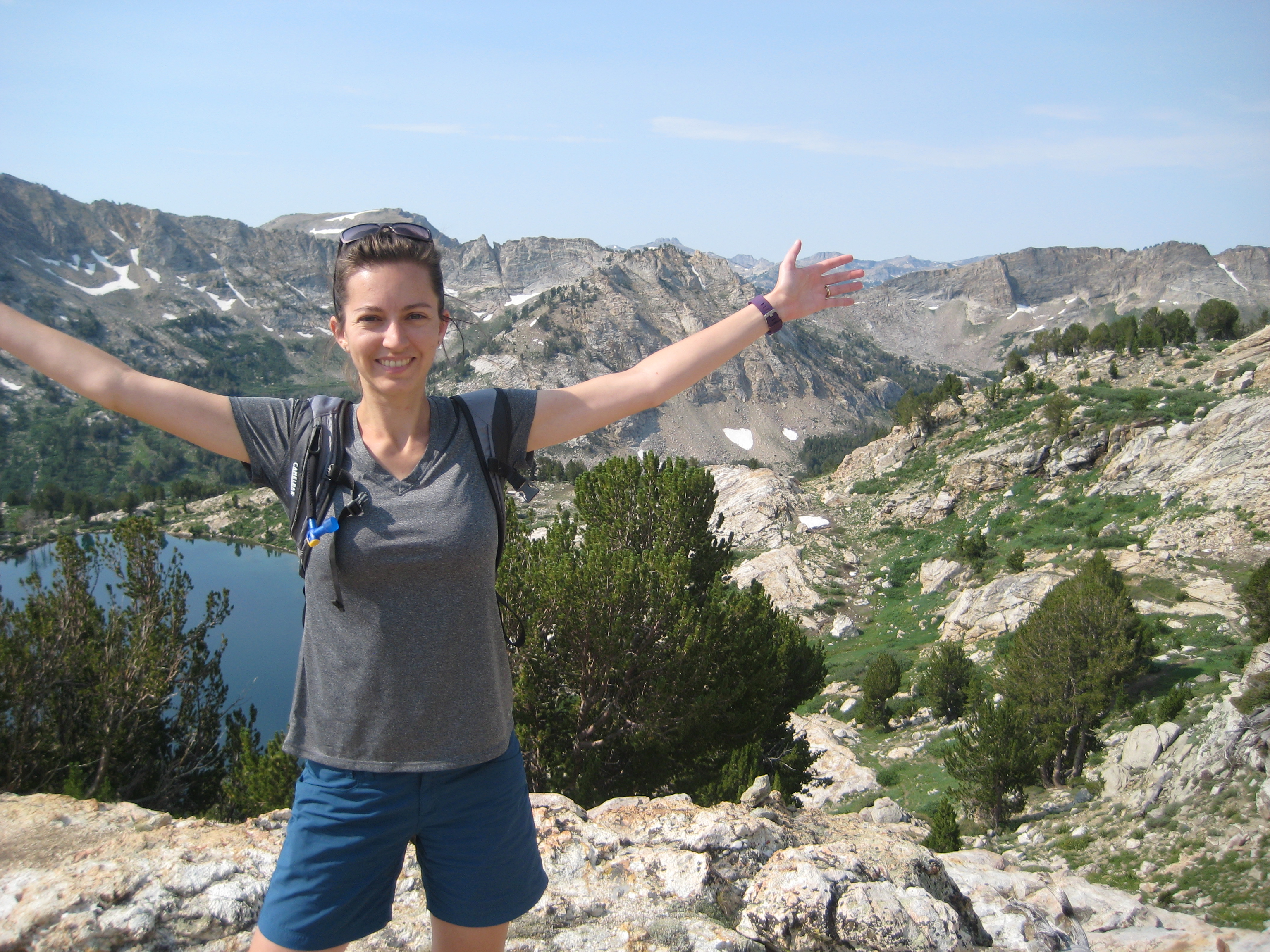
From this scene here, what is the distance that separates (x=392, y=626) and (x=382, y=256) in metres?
1.25

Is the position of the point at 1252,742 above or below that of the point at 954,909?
below

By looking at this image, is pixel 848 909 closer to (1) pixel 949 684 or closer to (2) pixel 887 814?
(2) pixel 887 814

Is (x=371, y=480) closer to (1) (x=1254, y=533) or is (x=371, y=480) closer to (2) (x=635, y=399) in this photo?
(2) (x=635, y=399)

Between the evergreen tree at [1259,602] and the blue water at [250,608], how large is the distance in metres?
32.9

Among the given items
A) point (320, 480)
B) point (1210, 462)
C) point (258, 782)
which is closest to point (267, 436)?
point (320, 480)

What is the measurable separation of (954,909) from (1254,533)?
92.9 ft

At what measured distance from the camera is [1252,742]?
13047mm

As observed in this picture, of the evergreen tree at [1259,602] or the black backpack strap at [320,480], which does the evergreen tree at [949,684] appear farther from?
the black backpack strap at [320,480]

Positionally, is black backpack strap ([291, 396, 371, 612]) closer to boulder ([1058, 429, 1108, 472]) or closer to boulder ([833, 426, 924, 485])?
boulder ([1058, 429, 1108, 472])

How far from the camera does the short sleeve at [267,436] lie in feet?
8.47

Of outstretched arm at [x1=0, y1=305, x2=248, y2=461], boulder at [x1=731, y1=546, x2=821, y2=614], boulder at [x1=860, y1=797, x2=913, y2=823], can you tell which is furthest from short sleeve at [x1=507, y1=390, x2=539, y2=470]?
boulder at [x1=731, y1=546, x2=821, y2=614]

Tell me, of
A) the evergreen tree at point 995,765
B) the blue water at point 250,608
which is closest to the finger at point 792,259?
the evergreen tree at point 995,765

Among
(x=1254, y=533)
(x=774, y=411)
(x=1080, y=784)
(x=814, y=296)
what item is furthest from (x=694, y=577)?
(x=774, y=411)

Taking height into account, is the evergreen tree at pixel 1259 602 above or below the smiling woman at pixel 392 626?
below
